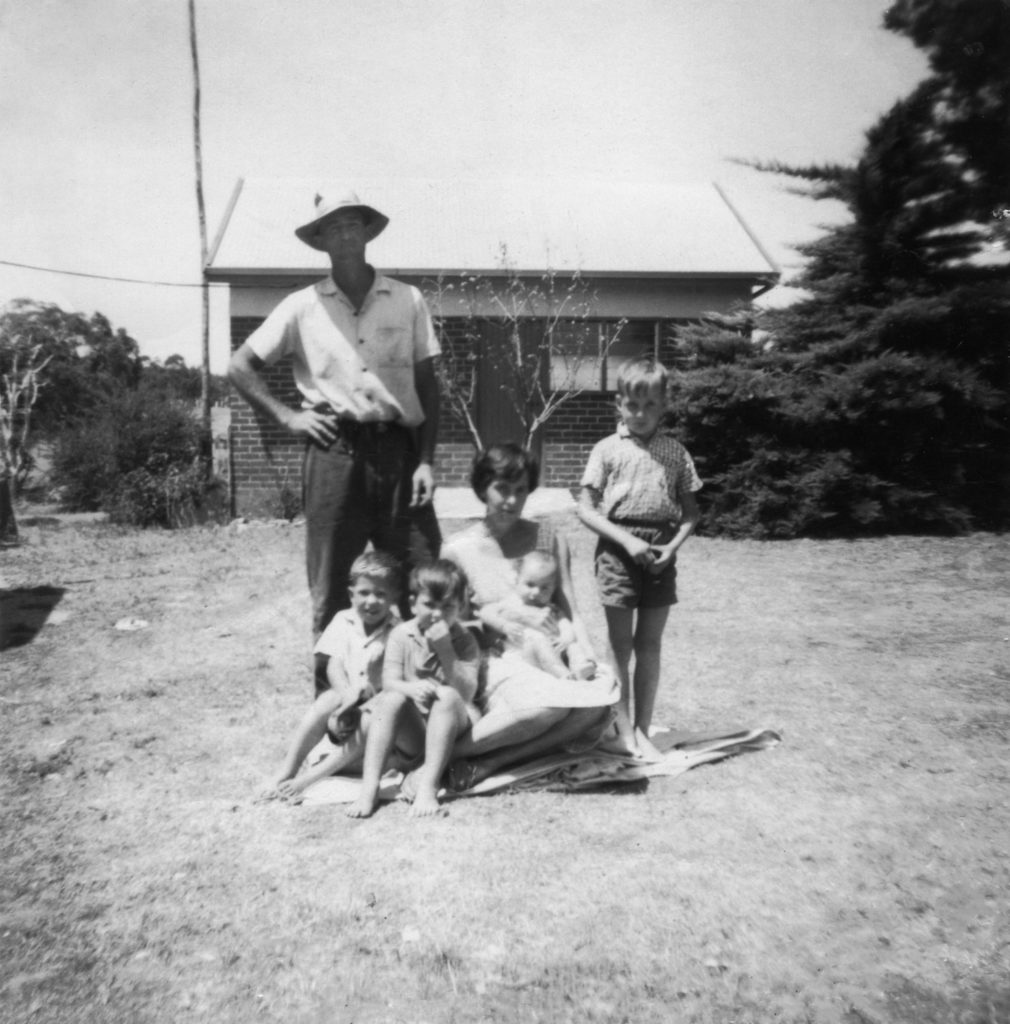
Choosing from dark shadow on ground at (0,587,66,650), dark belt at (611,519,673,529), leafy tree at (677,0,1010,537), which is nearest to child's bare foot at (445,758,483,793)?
dark belt at (611,519,673,529)

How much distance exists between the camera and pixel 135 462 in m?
13.1

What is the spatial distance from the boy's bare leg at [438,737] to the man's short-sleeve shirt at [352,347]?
1075 mm

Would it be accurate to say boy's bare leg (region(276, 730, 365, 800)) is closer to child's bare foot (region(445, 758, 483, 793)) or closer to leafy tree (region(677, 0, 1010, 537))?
child's bare foot (region(445, 758, 483, 793))

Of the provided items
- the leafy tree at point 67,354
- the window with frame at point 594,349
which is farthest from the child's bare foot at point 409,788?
the leafy tree at point 67,354

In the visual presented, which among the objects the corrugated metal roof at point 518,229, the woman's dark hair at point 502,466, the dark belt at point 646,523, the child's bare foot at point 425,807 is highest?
the corrugated metal roof at point 518,229

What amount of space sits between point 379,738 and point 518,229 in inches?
430

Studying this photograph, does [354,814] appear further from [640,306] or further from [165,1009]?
[640,306]

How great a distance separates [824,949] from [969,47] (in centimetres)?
714

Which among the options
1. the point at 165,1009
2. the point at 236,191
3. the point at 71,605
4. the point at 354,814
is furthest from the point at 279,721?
the point at 236,191

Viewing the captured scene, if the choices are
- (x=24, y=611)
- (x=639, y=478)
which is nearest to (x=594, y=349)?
(x=24, y=611)

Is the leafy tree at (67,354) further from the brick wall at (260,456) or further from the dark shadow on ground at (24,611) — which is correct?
the dark shadow on ground at (24,611)

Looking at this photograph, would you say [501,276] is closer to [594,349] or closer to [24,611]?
[594,349]

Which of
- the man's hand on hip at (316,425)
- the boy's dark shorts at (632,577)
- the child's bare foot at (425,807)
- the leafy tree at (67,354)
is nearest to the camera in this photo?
the child's bare foot at (425,807)

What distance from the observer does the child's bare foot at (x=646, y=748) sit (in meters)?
3.51
